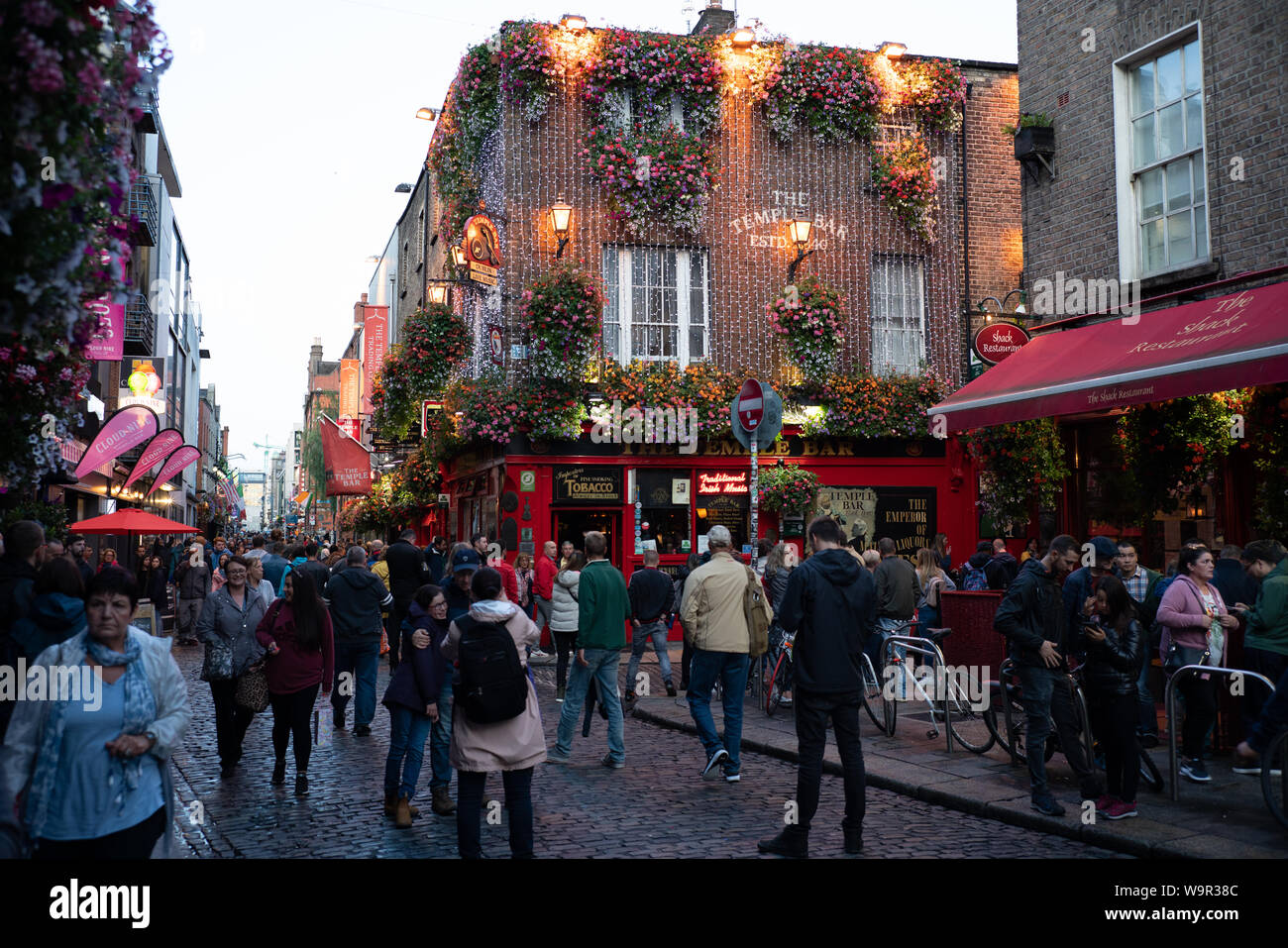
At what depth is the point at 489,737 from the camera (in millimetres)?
5848

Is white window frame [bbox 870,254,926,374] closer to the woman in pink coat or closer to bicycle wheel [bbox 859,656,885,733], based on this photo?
bicycle wheel [bbox 859,656,885,733]

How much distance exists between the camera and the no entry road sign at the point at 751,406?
11219mm

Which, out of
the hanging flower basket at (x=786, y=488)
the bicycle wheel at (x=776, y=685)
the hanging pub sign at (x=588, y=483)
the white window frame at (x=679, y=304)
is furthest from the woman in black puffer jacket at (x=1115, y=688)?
the white window frame at (x=679, y=304)

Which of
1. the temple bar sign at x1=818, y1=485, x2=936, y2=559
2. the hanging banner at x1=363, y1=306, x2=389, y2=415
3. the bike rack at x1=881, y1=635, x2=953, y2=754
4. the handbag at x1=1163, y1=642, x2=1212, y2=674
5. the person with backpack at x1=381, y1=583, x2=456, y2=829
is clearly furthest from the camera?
the hanging banner at x1=363, y1=306, x2=389, y2=415

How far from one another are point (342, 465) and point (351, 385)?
66.5 ft

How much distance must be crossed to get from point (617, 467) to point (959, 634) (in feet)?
31.5

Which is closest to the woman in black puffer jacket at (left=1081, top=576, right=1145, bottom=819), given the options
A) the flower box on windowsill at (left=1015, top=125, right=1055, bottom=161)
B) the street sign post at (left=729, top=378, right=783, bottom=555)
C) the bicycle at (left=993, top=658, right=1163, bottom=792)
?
the bicycle at (left=993, top=658, right=1163, bottom=792)

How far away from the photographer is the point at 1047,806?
288 inches

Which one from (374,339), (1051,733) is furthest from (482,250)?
Answer: (374,339)

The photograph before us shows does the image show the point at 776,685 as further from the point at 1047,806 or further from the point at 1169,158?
the point at 1169,158

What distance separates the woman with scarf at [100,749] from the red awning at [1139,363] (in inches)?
349

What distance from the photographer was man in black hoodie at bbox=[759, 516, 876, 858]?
6574 mm

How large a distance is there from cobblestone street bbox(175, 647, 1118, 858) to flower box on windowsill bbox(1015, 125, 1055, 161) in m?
8.71
